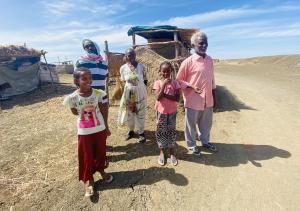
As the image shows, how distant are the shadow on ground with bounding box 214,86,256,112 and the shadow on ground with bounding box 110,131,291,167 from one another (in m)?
2.78

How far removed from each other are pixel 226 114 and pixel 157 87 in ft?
12.1

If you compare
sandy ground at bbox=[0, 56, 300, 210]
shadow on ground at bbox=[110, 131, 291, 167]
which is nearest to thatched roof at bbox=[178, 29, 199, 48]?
sandy ground at bbox=[0, 56, 300, 210]

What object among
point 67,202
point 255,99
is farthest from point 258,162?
point 255,99

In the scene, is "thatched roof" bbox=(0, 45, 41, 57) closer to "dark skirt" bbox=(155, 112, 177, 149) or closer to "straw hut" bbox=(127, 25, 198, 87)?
"straw hut" bbox=(127, 25, 198, 87)

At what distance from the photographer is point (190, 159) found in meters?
4.48

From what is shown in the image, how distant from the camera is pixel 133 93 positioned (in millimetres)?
4891

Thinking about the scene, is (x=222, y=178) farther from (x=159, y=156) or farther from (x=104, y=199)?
(x=104, y=199)

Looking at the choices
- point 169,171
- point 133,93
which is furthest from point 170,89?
point 169,171

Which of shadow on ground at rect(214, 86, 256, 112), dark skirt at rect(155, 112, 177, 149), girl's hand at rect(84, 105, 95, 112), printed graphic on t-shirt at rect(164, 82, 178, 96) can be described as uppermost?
printed graphic on t-shirt at rect(164, 82, 178, 96)

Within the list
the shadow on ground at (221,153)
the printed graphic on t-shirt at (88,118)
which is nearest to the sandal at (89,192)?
the printed graphic on t-shirt at (88,118)

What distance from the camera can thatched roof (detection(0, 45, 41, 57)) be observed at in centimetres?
1429

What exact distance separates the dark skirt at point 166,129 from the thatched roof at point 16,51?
1331 centimetres

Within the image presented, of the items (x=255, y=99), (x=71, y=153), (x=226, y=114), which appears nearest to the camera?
(x=71, y=153)

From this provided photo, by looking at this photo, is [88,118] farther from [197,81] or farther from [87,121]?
[197,81]
